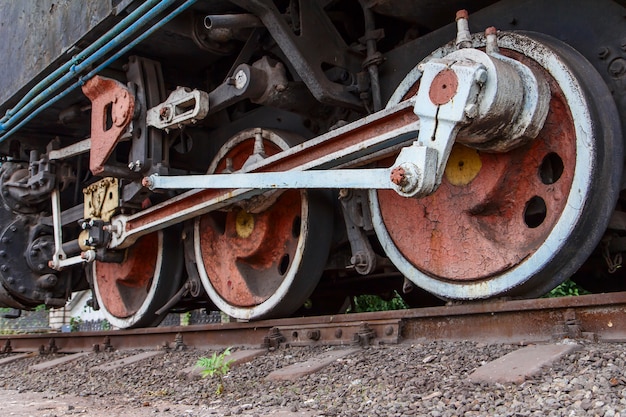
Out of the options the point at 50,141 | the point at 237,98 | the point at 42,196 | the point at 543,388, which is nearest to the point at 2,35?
the point at 50,141

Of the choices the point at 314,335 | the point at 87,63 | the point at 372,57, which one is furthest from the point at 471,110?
the point at 87,63

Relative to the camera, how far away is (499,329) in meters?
2.30

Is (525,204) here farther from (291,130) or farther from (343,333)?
(291,130)

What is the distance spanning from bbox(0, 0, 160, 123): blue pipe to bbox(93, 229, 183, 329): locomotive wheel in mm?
1139

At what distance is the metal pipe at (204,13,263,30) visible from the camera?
2.98 meters

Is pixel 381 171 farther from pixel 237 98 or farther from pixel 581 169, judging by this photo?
pixel 237 98

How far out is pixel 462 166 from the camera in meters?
2.64

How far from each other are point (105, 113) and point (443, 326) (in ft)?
7.85

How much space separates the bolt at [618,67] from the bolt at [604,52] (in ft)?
0.12

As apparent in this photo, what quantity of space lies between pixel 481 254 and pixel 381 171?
1.90 ft

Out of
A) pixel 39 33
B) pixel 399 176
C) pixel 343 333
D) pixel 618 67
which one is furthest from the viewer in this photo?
pixel 39 33

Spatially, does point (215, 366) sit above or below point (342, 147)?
below

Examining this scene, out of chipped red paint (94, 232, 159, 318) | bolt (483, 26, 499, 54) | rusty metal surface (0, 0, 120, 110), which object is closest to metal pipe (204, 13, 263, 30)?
rusty metal surface (0, 0, 120, 110)

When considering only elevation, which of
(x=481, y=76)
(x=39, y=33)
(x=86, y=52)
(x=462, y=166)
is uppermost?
(x=39, y=33)
